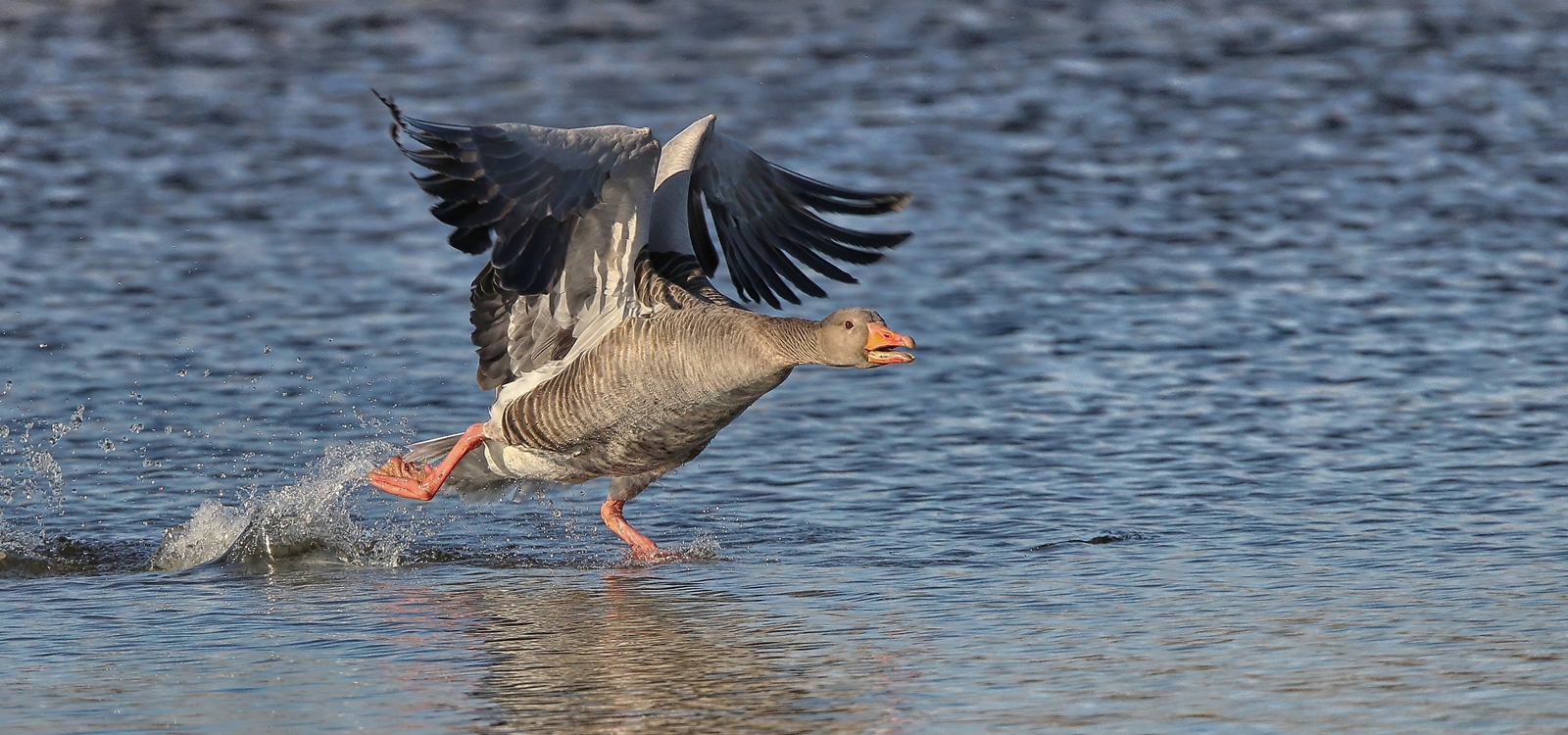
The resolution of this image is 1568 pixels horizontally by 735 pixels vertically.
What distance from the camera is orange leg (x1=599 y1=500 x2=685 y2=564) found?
8602 mm

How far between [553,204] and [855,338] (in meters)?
1.36

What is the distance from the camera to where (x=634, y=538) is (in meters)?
8.79

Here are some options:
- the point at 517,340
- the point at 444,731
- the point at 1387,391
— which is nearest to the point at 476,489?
the point at 517,340

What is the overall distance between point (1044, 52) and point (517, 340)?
11619 mm

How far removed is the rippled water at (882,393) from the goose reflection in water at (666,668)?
0.03 metres

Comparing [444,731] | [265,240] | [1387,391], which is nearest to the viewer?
[444,731]

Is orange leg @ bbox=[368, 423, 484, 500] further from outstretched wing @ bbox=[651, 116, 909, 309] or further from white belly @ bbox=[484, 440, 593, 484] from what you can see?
outstretched wing @ bbox=[651, 116, 909, 309]

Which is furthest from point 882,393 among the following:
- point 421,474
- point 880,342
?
point 880,342

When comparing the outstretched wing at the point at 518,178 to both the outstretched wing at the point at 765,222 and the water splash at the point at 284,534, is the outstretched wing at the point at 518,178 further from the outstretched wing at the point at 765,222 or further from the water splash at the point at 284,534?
the water splash at the point at 284,534

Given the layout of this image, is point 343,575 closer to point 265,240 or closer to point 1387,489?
point 1387,489

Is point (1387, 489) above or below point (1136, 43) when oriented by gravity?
below

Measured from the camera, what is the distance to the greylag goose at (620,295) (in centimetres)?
789

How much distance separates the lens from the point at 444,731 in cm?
573

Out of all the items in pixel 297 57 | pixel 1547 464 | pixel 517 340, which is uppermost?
pixel 297 57
